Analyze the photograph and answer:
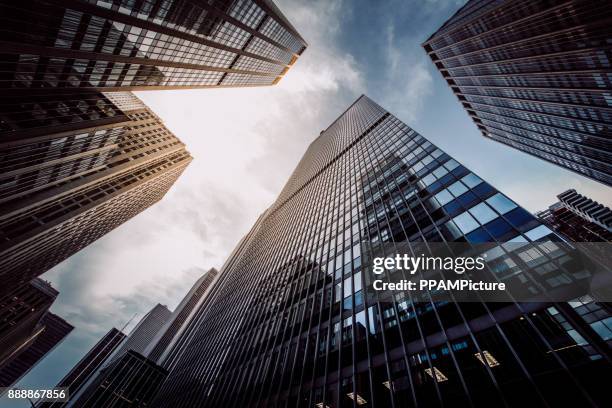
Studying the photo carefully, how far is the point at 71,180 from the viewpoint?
210 feet

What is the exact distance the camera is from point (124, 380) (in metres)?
66.4

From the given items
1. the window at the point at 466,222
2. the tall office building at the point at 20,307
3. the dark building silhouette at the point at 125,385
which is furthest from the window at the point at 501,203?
the tall office building at the point at 20,307

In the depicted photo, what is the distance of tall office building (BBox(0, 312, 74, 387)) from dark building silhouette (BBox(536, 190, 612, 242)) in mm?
286758

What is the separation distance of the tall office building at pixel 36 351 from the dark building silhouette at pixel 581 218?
286758 mm

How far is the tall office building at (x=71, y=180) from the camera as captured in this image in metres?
48.1

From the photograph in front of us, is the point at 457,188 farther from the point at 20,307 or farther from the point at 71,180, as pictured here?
the point at 20,307

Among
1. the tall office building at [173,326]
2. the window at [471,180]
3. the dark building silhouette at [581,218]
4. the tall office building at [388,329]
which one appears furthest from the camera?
the tall office building at [173,326]

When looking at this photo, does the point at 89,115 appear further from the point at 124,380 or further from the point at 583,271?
the point at 583,271

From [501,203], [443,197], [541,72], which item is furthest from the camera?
[541,72]

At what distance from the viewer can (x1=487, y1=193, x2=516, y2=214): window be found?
2064 centimetres

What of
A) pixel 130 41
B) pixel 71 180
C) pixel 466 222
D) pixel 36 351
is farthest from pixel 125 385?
pixel 36 351

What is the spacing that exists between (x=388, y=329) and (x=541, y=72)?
84266 mm

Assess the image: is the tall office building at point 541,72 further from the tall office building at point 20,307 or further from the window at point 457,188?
the tall office building at point 20,307

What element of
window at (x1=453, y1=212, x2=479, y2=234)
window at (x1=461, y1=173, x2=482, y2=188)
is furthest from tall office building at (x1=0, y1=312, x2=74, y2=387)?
window at (x1=461, y1=173, x2=482, y2=188)
